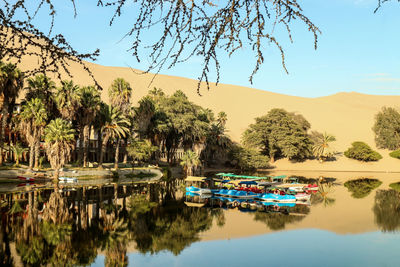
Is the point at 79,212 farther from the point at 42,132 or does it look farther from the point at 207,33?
the point at 207,33

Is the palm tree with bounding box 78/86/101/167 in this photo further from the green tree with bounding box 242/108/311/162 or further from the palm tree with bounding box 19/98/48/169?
the green tree with bounding box 242/108/311/162

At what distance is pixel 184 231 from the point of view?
96.5 feet

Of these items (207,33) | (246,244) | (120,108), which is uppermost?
(120,108)

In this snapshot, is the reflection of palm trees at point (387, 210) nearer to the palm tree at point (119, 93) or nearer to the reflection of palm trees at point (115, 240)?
the reflection of palm trees at point (115, 240)

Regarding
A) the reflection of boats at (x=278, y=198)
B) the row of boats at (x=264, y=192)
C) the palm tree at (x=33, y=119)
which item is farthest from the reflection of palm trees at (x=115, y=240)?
the palm tree at (x=33, y=119)

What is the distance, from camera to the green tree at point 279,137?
95.9 metres

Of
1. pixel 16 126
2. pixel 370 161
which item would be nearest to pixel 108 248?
pixel 16 126

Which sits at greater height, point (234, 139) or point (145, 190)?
point (234, 139)

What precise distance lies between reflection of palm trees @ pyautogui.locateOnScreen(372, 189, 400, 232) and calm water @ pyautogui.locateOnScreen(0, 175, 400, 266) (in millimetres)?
102

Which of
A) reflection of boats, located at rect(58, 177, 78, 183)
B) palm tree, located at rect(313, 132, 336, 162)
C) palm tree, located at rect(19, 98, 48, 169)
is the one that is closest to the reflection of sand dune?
reflection of boats, located at rect(58, 177, 78, 183)

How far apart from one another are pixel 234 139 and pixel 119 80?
66457 millimetres

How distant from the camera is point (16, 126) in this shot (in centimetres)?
5950

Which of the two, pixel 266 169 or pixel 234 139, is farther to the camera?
pixel 234 139

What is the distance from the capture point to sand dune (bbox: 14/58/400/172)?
101m
